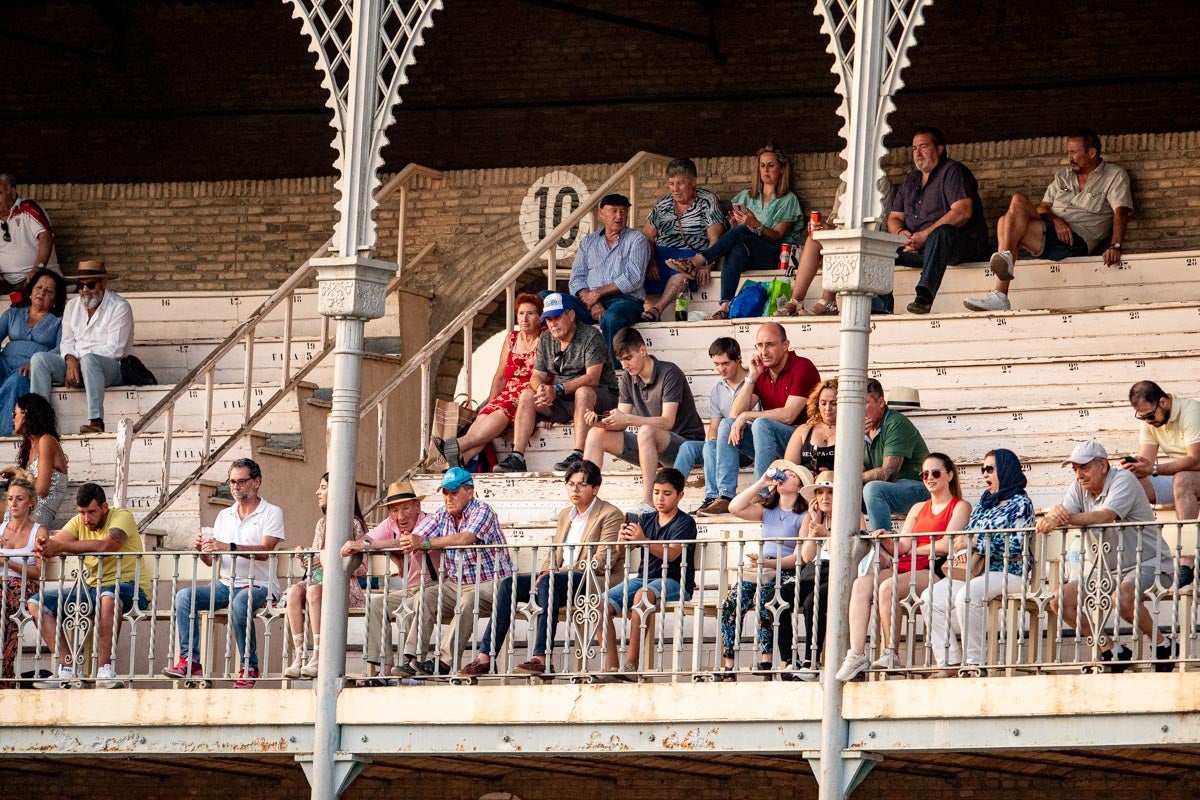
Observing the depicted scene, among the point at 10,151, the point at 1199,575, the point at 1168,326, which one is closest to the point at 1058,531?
the point at 1199,575

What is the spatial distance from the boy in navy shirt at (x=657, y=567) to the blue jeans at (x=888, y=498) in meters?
1.02

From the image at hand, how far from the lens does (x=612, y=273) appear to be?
1661cm

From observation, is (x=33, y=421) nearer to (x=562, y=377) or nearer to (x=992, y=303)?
(x=562, y=377)

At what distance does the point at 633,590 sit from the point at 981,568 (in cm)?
178

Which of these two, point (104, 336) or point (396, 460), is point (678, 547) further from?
point (104, 336)

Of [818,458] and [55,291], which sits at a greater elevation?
[55,291]

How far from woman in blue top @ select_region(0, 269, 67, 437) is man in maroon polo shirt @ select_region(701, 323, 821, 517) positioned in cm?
560

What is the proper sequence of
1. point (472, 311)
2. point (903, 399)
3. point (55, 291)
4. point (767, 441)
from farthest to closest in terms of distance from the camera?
1. point (55, 291)
2. point (472, 311)
3. point (903, 399)
4. point (767, 441)

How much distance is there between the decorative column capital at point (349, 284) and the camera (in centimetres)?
1296

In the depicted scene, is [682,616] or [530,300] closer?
[682,616]

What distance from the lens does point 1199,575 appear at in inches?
450

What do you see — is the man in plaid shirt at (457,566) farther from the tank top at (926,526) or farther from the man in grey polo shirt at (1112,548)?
the man in grey polo shirt at (1112,548)

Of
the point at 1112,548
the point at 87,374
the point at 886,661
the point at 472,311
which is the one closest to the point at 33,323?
the point at 87,374

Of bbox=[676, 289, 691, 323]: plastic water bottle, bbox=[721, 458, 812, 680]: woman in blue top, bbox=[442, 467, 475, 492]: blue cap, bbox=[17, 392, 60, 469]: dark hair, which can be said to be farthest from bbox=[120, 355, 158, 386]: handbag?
bbox=[721, 458, 812, 680]: woman in blue top
